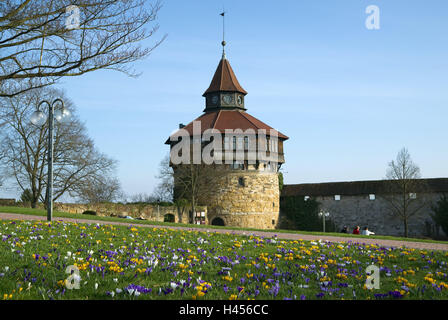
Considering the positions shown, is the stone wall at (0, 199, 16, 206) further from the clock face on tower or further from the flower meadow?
the flower meadow

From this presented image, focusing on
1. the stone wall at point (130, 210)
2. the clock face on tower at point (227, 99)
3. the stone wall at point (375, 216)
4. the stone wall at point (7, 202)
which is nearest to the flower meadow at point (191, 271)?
the stone wall at point (130, 210)

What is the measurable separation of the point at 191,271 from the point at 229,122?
126 feet

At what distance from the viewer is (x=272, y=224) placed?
44.8m

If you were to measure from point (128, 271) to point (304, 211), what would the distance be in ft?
136

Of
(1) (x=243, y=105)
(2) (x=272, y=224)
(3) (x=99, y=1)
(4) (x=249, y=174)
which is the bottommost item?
(2) (x=272, y=224)

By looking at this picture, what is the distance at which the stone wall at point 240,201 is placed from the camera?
4247cm

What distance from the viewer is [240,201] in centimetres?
4272

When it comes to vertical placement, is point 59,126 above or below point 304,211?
above

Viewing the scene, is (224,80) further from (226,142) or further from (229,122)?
(226,142)

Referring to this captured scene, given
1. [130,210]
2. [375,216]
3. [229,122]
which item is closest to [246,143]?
[229,122]

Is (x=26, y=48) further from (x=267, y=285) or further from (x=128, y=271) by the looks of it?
(x=267, y=285)

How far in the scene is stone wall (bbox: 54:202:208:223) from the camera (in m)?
33.3

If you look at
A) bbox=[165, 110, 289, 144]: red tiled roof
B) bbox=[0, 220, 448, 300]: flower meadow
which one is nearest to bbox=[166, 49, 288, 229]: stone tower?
bbox=[165, 110, 289, 144]: red tiled roof
